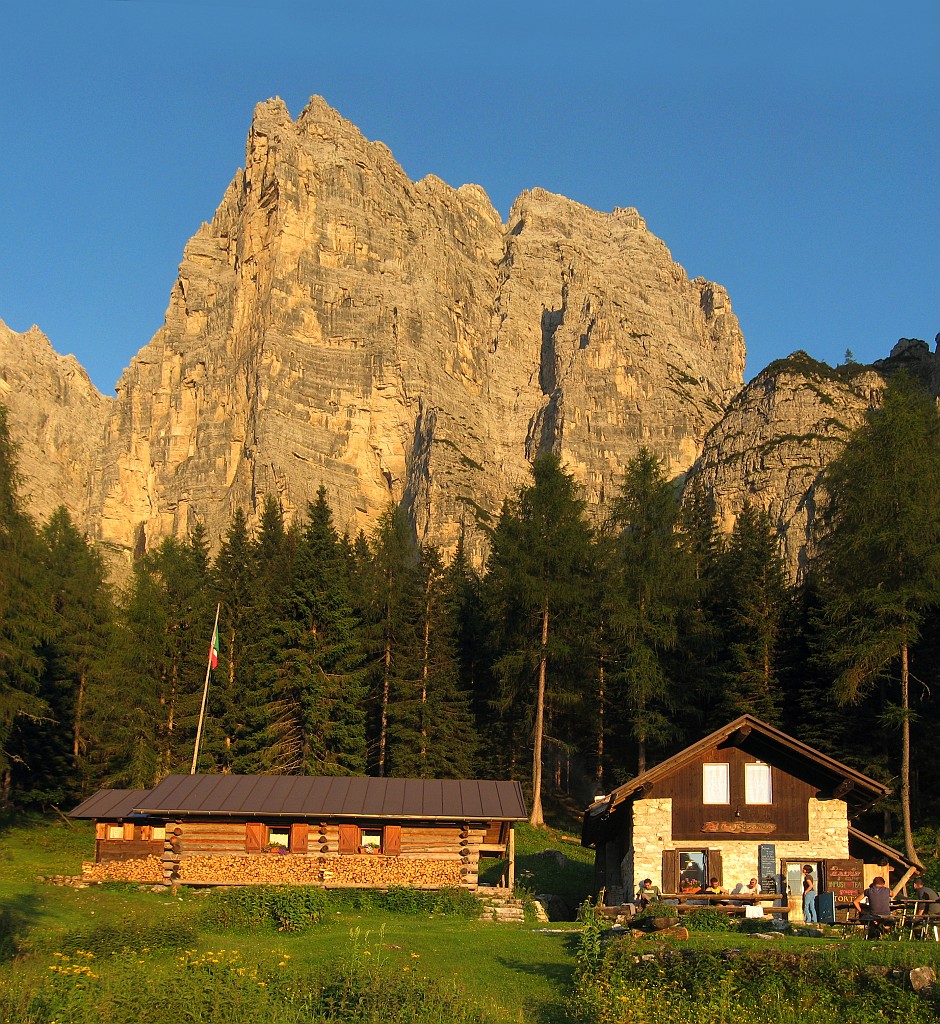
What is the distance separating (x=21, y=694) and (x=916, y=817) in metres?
31.2

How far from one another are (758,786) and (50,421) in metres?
175

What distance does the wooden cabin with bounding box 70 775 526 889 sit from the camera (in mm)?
27891

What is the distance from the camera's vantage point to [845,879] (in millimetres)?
26109

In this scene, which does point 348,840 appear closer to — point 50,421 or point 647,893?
point 647,893

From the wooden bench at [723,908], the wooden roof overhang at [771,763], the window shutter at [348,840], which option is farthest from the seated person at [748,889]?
the window shutter at [348,840]

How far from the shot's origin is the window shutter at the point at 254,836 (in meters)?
28.7

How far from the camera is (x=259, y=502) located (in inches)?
5659

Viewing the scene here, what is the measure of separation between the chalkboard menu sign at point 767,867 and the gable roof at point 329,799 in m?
6.28

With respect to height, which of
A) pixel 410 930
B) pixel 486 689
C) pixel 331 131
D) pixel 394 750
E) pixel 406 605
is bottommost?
pixel 410 930

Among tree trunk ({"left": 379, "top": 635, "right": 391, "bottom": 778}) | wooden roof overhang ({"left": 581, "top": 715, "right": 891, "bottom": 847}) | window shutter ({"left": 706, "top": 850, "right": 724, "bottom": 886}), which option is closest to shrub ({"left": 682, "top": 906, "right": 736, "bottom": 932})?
window shutter ({"left": 706, "top": 850, "right": 724, "bottom": 886})

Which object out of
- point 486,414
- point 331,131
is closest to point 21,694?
point 486,414

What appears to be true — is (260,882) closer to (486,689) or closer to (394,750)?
(394,750)

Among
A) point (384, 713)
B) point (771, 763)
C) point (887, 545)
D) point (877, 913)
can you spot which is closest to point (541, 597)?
point (384, 713)

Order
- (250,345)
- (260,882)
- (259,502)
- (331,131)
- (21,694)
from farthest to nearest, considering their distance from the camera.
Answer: (331,131), (250,345), (259,502), (21,694), (260,882)
